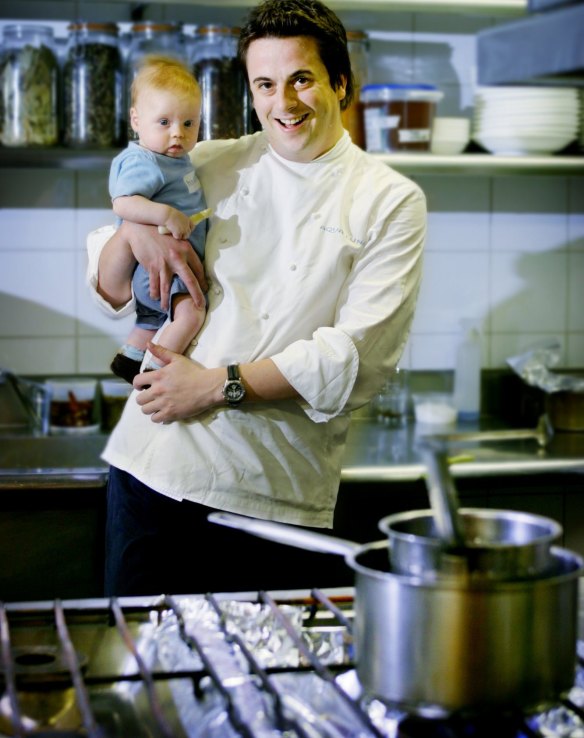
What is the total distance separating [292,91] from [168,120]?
9.4 inches

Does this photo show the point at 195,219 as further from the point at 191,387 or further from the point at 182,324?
the point at 191,387

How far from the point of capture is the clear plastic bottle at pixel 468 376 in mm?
3053

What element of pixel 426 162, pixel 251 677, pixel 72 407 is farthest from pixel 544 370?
pixel 251 677

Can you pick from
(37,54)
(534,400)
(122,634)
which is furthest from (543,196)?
(122,634)

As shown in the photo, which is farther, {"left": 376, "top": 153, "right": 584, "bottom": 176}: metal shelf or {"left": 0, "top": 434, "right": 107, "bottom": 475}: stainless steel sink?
{"left": 376, "top": 153, "right": 584, "bottom": 176}: metal shelf

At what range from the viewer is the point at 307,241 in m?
1.79

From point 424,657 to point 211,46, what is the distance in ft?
6.78

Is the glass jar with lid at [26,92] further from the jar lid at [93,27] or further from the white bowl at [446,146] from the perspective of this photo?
the white bowl at [446,146]

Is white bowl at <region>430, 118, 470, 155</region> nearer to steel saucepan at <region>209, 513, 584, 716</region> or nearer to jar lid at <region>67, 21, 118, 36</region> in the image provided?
jar lid at <region>67, 21, 118, 36</region>

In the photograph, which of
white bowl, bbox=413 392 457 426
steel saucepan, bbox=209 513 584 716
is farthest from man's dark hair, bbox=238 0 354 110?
white bowl, bbox=413 392 457 426

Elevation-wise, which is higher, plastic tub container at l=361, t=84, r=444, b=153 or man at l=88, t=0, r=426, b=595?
plastic tub container at l=361, t=84, r=444, b=153

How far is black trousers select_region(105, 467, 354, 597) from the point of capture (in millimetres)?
1820

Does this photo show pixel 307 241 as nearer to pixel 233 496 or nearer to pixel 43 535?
pixel 233 496

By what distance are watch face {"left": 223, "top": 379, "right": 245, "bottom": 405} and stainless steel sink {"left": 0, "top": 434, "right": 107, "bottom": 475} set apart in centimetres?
72
